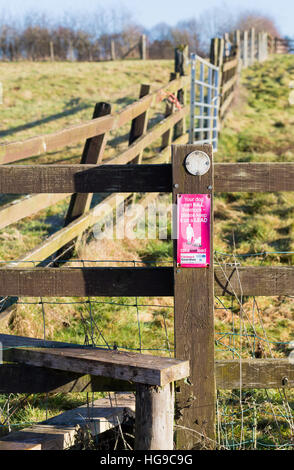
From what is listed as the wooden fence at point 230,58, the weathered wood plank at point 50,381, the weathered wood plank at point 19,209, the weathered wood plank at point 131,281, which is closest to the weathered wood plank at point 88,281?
the weathered wood plank at point 131,281

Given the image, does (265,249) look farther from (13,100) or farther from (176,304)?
(13,100)

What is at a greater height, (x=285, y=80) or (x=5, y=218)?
(x=285, y=80)

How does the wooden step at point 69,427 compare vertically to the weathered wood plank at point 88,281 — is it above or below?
below

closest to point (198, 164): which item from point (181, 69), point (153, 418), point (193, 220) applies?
point (193, 220)

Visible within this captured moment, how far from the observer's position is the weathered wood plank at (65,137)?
4.14 m

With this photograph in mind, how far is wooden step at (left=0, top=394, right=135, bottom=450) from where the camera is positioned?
294 cm

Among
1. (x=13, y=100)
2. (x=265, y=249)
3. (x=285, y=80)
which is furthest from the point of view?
(x=285, y=80)

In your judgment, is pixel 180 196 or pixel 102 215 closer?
pixel 180 196

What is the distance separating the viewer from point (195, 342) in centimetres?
312

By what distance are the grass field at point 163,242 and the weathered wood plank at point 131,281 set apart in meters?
0.21

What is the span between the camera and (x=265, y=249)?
729 cm

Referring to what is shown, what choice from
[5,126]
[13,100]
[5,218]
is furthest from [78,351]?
[13,100]

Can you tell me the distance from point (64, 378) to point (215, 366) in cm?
86

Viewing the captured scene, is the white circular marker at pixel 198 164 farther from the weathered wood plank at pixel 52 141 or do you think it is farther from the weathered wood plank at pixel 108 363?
the weathered wood plank at pixel 52 141
